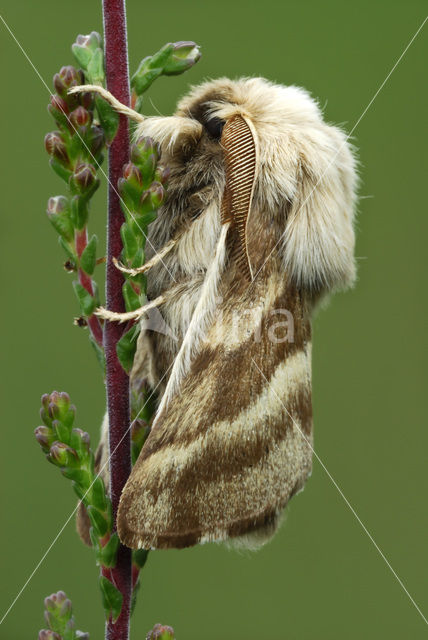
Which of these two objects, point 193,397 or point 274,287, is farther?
point 274,287

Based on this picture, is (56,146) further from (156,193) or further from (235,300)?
(235,300)

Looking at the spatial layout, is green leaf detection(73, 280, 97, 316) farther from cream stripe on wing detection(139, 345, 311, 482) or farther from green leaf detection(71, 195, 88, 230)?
cream stripe on wing detection(139, 345, 311, 482)

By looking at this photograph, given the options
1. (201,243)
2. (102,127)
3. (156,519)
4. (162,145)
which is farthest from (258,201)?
(156,519)

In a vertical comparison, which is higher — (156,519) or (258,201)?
(258,201)

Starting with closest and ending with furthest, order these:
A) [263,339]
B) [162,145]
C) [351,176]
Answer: [263,339], [162,145], [351,176]

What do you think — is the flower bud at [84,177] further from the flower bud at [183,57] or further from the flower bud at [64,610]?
the flower bud at [64,610]

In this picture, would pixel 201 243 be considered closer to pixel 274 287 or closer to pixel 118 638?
pixel 274 287

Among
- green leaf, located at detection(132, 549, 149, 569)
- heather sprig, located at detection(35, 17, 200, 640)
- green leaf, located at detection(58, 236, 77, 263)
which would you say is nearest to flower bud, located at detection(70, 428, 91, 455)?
heather sprig, located at detection(35, 17, 200, 640)

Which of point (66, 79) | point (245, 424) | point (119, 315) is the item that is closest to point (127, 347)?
point (119, 315)
